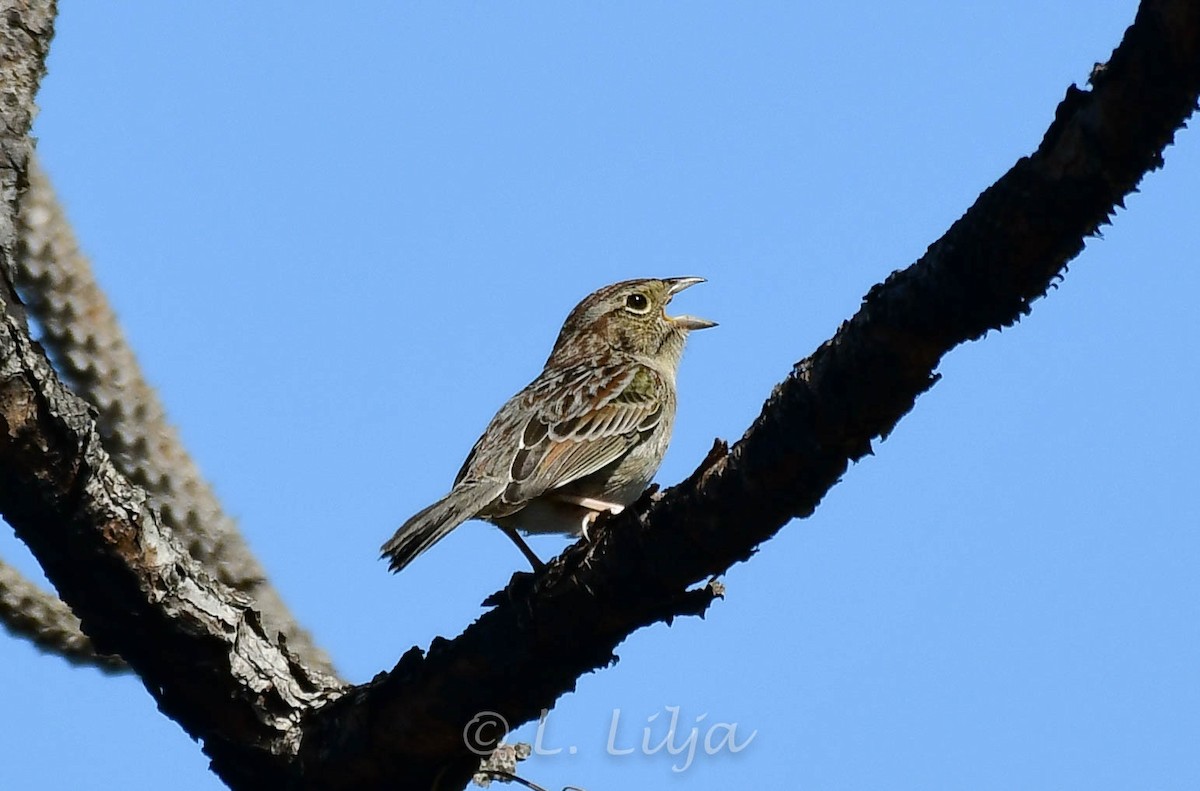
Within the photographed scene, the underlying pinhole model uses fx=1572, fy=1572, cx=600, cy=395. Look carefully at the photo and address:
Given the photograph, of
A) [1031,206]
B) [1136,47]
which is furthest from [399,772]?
[1136,47]

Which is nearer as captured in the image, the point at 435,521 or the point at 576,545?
the point at 576,545

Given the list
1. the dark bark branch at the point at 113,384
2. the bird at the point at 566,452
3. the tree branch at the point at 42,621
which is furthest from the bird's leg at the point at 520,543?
the tree branch at the point at 42,621

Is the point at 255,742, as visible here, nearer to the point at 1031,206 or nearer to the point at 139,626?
the point at 139,626

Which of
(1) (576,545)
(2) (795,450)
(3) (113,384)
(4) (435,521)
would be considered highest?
(3) (113,384)

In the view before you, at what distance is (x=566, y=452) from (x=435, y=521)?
96cm

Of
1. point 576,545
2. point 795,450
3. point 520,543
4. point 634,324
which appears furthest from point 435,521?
point 634,324

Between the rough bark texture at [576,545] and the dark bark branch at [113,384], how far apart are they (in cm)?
152

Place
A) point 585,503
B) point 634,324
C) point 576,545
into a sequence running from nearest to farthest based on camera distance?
point 576,545 → point 585,503 → point 634,324

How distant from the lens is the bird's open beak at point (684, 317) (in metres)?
8.75

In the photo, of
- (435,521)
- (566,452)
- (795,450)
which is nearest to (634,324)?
(566,452)

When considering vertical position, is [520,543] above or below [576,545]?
above

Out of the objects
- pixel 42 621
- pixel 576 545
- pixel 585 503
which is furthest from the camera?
pixel 585 503

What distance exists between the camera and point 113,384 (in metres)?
6.56

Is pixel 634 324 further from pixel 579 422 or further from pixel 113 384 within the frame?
pixel 113 384
